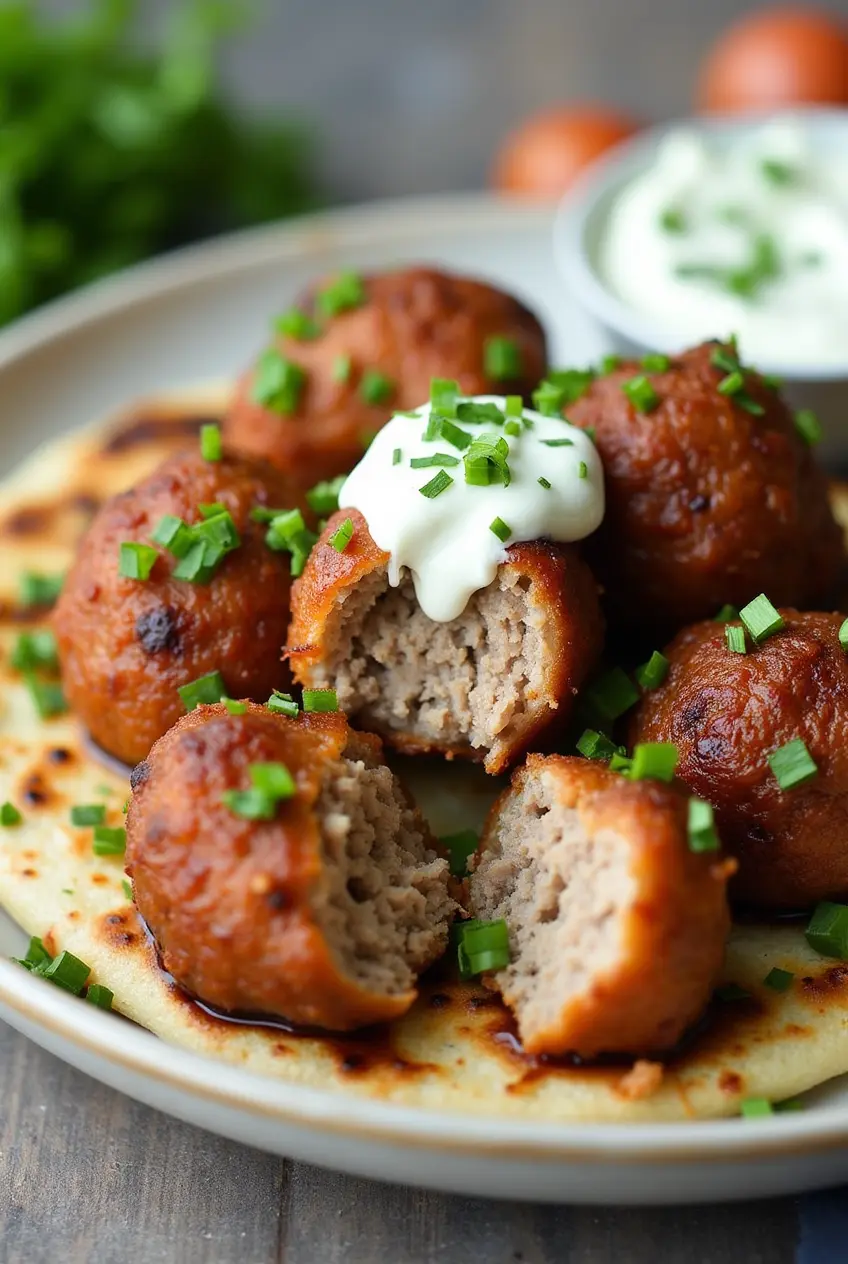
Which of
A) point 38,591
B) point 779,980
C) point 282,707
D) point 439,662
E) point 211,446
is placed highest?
point 211,446

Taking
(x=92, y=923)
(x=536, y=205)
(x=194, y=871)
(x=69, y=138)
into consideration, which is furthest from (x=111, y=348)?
(x=194, y=871)

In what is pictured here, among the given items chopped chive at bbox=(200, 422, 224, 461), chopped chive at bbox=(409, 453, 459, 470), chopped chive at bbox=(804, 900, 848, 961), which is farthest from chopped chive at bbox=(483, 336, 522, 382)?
chopped chive at bbox=(804, 900, 848, 961)

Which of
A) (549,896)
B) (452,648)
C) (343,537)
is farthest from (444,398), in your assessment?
(549,896)

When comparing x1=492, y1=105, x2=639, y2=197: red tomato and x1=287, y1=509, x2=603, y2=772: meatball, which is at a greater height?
x1=287, y1=509, x2=603, y2=772: meatball

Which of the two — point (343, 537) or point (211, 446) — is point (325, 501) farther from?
point (343, 537)

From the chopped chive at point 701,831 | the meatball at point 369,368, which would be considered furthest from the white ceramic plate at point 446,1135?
the meatball at point 369,368

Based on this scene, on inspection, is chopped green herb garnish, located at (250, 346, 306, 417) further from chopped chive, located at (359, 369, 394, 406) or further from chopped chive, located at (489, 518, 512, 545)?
chopped chive, located at (489, 518, 512, 545)
